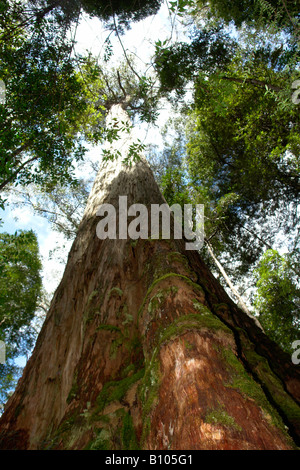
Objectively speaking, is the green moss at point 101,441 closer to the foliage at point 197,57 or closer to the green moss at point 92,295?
the green moss at point 92,295

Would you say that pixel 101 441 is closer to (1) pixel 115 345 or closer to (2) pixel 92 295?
(1) pixel 115 345

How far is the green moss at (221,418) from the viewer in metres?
0.91

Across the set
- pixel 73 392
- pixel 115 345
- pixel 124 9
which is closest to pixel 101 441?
pixel 73 392

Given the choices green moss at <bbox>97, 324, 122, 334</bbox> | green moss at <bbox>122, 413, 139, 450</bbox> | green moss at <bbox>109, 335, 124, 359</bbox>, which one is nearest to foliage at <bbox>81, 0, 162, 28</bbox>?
green moss at <bbox>97, 324, 122, 334</bbox>

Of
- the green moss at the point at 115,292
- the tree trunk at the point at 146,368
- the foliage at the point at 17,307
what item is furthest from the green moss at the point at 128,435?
the foliage at the point at 17,307

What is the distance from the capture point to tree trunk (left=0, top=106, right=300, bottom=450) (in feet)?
3.36

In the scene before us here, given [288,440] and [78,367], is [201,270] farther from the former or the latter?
[288,440]

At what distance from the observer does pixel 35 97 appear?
179 inches

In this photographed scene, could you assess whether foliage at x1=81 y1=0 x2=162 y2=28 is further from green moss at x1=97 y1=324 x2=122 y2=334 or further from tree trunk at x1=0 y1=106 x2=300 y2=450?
green moss at x1=97 y1=324 x2=122 y2=334

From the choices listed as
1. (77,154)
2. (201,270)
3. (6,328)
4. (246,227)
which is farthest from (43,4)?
(6,328)

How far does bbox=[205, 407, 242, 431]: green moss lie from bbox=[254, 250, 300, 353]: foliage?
6482 mm

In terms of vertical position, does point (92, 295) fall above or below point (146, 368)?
above

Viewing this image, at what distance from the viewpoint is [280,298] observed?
684 centimetres

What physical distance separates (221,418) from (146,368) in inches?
24.3
